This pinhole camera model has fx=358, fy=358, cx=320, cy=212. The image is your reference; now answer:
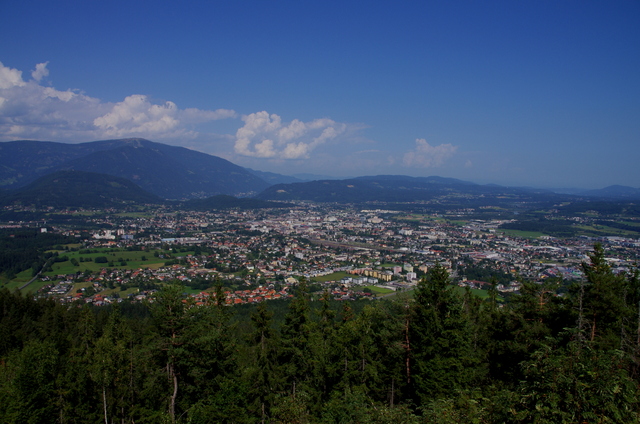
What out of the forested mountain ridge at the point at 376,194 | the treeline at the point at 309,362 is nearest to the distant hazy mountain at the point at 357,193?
the forested mountain ridge at the point at 376,194

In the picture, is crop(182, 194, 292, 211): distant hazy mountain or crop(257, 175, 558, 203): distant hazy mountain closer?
crop(182, 194, 292, 211): distant hazy mountain

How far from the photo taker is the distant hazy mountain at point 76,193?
331 ft

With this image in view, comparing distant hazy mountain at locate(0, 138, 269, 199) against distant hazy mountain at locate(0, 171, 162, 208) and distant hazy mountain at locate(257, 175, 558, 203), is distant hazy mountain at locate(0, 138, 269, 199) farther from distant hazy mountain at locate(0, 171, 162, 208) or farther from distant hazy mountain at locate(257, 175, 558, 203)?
distant hazy mountain at locate(257, 175, 558, 203)

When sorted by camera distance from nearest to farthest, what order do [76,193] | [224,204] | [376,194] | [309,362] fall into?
[309,362] < [76,193] < [224,204] < [376,194]

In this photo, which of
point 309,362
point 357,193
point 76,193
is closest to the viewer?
point 309,362

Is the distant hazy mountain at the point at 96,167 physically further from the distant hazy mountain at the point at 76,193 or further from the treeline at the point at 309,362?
the treeline at the point at 309,362

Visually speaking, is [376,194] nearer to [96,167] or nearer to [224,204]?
[224,204]

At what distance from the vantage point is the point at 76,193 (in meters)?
114

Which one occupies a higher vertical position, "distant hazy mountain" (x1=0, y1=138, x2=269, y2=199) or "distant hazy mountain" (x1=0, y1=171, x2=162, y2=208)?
"distant hazy mountain" (x1=0, y1=138, x2=269, y2=199)

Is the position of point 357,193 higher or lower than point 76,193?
higher

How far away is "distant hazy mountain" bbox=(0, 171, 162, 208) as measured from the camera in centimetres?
10104

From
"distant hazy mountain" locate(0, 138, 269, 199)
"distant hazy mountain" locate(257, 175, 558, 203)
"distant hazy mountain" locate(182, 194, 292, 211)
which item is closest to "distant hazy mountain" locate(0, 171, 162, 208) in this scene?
"distant hazy mountain" locate(182, 194, 292, 211)

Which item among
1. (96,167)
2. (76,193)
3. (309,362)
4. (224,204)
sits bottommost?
(224,204)

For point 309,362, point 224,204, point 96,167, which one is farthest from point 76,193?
point 309,362
